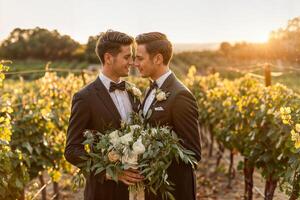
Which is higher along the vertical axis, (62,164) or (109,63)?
(109,63)

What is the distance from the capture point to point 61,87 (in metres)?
8.88

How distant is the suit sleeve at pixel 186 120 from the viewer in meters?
3.62

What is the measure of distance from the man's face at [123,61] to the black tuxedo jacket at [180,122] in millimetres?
382

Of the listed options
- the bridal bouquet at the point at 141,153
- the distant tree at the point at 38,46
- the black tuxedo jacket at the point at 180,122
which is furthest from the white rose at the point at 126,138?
the distant tree at the point at 38,46

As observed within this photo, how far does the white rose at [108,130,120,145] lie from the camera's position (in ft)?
11.3

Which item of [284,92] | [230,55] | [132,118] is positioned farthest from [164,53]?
[230,55]

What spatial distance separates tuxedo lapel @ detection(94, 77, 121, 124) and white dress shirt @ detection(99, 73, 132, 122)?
73mm

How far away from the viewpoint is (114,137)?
3.47m

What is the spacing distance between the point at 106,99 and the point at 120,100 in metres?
0.21

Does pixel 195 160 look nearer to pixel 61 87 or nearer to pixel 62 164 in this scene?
pixel 62 164

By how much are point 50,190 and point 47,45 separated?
4527cm

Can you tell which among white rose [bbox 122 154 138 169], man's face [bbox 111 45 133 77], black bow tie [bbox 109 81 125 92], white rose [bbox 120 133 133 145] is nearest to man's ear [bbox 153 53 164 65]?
man's face [bbox 111 45 133 77]

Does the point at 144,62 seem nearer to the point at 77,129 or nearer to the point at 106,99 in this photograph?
the point at 106,99

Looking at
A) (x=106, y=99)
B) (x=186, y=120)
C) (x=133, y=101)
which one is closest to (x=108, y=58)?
(x=106, y=99)
